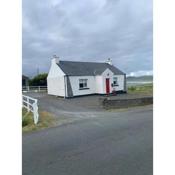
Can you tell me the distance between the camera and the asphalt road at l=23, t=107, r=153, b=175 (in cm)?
376

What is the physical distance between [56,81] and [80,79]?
3138 mm

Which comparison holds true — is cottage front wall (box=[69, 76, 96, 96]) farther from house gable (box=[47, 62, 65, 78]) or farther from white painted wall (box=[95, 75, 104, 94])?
house gable (box=[47, 62, 65, 78])

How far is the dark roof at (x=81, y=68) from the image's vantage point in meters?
22.5

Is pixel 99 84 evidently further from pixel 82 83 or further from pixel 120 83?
pixel 120 83

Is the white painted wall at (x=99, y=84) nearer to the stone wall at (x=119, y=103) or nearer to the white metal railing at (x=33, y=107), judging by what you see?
the stone wall at (x=119, y=103)

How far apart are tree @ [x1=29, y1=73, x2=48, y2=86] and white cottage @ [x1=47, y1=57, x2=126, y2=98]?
10.5 meters

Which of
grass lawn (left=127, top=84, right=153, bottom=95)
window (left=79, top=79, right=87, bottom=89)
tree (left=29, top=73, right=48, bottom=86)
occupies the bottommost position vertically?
grass lawn (left=127, top=84, right=153, bottom=95)

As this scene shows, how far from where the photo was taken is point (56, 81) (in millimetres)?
23578

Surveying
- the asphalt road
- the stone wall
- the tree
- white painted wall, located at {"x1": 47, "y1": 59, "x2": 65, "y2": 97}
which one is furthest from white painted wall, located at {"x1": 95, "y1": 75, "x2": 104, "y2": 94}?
the asphalt road

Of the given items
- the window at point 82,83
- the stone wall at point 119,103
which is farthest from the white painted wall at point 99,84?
the stone wall at point 119,103

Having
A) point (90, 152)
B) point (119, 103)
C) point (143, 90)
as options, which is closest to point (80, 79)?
point (119, 103)
